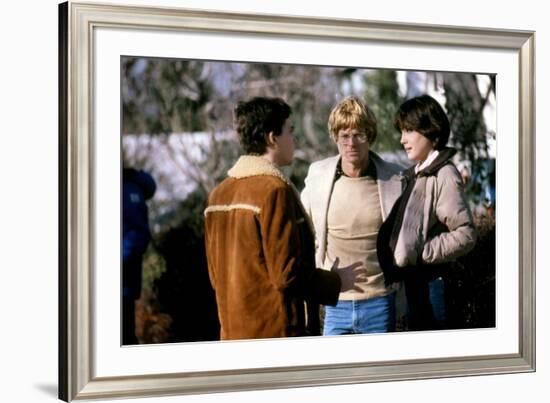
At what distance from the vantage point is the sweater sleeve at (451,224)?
441cm

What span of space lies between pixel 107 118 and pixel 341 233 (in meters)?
0.92

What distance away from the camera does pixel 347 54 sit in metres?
4.24

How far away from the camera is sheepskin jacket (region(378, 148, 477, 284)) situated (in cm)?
434

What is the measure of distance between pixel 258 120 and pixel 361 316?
0.78 metres

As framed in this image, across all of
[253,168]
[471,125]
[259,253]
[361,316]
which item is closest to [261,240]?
[259,253]

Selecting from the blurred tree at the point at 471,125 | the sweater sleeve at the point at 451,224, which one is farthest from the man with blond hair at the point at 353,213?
the blurred tree at the point at 471,125

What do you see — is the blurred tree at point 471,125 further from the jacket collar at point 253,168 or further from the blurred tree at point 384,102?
the jacket collar at point 253,168

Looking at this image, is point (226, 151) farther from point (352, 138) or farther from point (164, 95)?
point (352, 138)

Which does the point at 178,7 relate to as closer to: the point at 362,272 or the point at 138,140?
the point at 138,140

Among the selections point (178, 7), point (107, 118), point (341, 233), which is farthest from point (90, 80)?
point (341, 233)

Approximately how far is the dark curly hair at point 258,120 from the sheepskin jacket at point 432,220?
53cm

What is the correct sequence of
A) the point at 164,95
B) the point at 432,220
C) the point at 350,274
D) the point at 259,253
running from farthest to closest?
1. the point at 432,220
2. the point at 350,274
3. the point at 259,253
4. the point at 164,95

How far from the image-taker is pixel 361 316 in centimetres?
428

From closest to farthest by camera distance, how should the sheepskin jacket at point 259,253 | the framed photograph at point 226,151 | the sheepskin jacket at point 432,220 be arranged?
the framed photograph at point 226,151 < the sheepskin jacket at point 259,253 < the sheepskin jacket at point 432,220
